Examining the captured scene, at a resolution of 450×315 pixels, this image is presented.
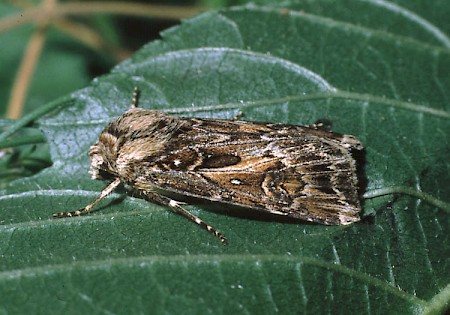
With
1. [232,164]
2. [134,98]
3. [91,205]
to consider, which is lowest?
[91,205]

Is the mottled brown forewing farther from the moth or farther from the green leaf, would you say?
the green leaf

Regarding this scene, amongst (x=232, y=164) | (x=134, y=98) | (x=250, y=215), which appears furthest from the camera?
(x=134, y=98)

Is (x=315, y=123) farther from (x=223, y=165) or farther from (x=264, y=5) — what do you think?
(x=264, y=5)

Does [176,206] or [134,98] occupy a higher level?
[134,98]

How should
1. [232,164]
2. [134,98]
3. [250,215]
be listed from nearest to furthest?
1. [250,215]
2. [232,164]
3. [134,98]

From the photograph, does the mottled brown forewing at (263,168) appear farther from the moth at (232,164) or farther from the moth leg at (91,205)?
the moth leg at (91,205)

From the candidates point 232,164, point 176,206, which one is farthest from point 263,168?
point 176,206

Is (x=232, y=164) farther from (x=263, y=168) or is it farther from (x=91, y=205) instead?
(x=91, y=205)
